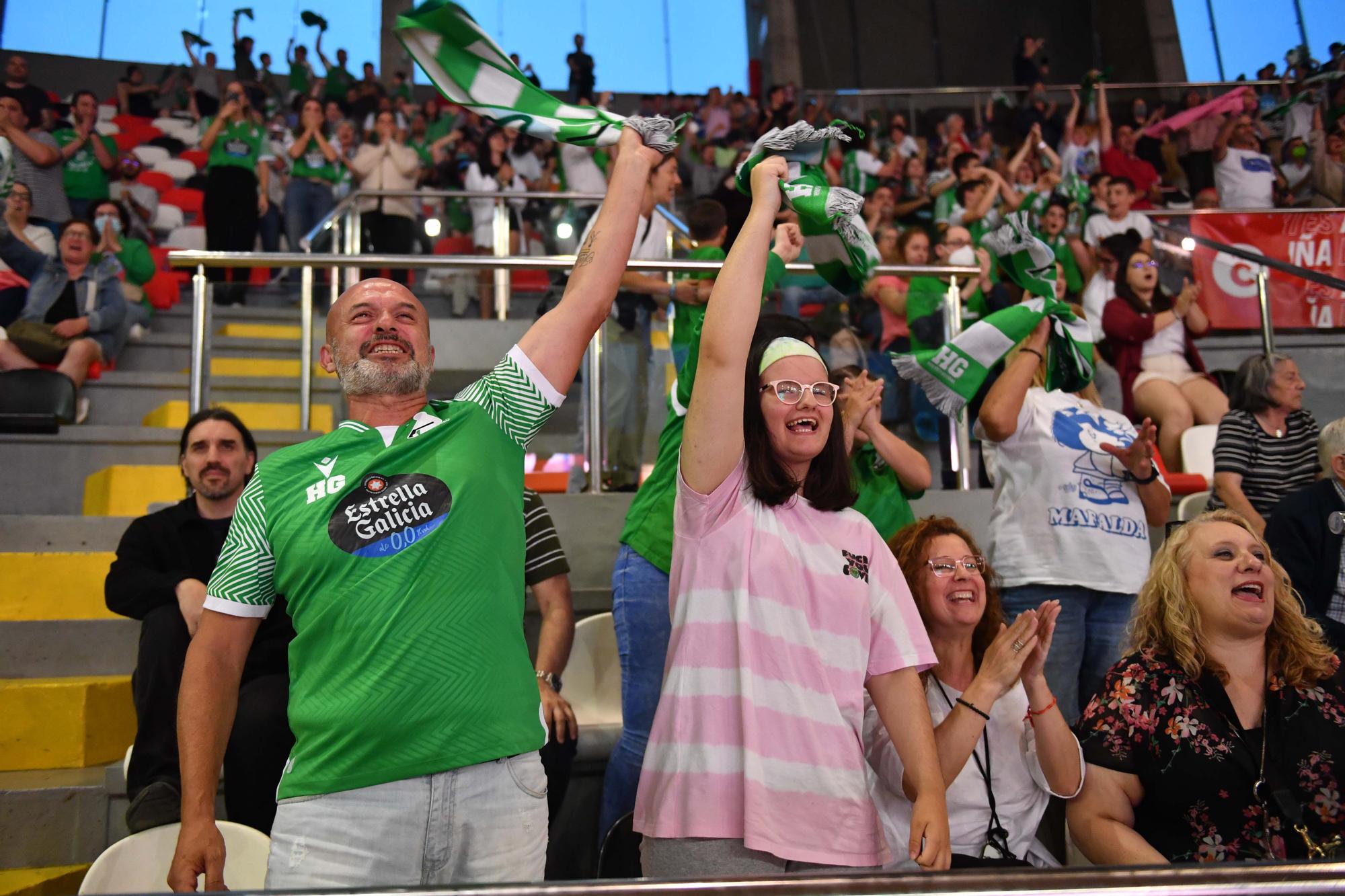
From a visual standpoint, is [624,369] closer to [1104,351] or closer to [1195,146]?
[1104,351]

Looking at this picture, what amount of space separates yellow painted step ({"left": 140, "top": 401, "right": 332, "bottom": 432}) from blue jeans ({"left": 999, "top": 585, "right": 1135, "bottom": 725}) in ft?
10.5

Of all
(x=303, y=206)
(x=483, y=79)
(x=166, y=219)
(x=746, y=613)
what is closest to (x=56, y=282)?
(x=303, y=206)

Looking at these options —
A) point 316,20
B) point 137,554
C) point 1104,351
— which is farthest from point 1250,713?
point 316,20

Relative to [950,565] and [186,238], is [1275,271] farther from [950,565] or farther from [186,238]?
[186,238]

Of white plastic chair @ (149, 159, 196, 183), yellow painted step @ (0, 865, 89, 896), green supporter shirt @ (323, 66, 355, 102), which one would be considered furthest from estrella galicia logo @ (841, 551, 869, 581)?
green supporter shirt @ (323, 66, 355, 102)

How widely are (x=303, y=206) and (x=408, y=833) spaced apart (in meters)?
7.10

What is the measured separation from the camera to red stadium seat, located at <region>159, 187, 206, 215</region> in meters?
9.88

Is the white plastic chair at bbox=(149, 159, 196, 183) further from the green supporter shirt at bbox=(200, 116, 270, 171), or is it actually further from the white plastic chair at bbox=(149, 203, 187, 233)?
the green supporter shirt at bbox=(200, 116, 270, 171)

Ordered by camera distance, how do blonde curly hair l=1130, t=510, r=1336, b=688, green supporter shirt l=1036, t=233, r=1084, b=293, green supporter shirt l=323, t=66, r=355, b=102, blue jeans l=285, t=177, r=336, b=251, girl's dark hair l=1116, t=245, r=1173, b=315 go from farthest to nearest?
green supporter shirt l=323, t=66, r=355, b=102 < blue jeans l=285, t=177, r=336, b=251 < green supporter shirt l=1036, t=233, r=1084, b=293 < girl's dark hair l=1116, t=245, r=1173, b=315 < blonde curly hair l=1130, t=510, r=1336, b=688

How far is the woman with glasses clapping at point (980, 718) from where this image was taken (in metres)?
2.37

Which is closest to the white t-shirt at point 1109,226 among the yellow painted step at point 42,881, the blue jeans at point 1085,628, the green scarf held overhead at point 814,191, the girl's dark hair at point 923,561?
the blue jeans at point 1085,628

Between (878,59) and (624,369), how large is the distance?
13.8m

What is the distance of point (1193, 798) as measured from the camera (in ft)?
8.17

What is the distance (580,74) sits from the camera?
42.5 ft
